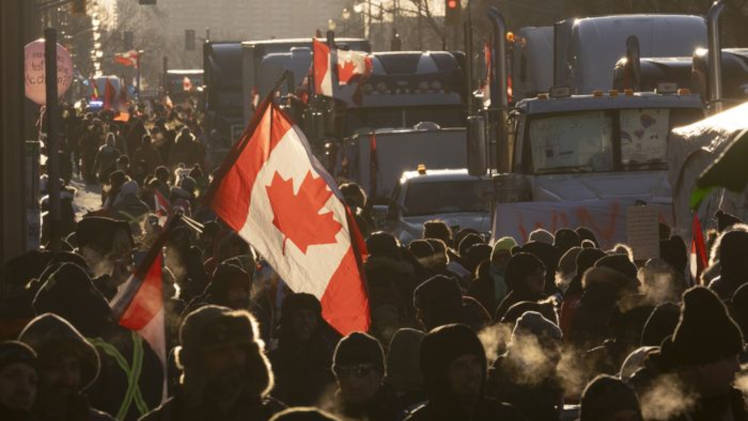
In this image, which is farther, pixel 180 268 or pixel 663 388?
pixel 180 268

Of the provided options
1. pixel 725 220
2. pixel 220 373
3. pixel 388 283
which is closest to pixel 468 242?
pixel 725 220

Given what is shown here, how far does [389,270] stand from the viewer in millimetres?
11758

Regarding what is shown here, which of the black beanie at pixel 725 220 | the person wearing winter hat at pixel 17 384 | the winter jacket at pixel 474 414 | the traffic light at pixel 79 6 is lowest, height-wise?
the winter jacket at pixel 474 414

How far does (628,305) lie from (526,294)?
1401 millimetres

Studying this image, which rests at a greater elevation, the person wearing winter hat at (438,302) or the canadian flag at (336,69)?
the canadian flag at (336,69)

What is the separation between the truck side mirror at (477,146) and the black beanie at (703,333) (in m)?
12.2

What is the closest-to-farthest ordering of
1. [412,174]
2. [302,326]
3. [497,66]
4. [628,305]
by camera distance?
[302,326] → [628,305] → [497,66] → [412,174]

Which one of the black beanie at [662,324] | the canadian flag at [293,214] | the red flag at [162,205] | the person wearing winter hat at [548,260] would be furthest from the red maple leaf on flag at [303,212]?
the red flag at [162,205]

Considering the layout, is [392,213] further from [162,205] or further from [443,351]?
[443,351]

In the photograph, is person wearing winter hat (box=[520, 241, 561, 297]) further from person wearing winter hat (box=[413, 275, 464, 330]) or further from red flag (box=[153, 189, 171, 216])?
red flag (box=[153, 189, 171, 216])

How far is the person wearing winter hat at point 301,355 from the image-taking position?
8977mm

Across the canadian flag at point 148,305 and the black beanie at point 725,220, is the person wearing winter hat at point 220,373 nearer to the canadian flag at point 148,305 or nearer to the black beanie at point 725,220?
the canadian flag at point 148,305

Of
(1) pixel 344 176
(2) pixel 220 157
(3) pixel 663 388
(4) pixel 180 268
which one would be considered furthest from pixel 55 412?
(2) pixel 220 157

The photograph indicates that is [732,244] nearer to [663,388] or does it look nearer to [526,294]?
[526,294]
